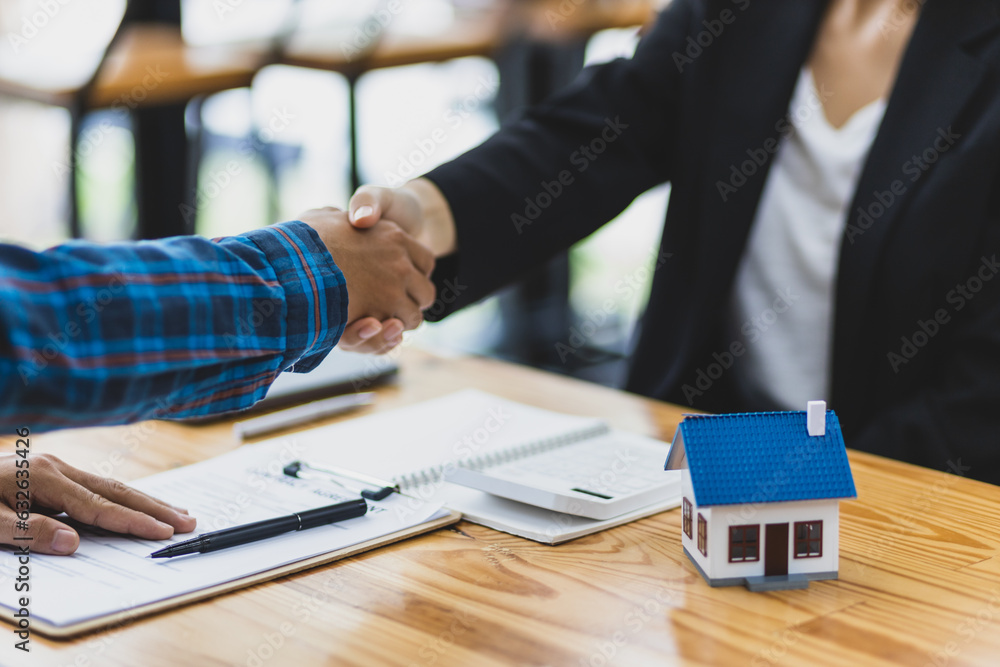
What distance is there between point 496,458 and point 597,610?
308 mm

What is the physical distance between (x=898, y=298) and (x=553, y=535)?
0.70 m

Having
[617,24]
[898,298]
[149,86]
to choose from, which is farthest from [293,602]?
[617,24]

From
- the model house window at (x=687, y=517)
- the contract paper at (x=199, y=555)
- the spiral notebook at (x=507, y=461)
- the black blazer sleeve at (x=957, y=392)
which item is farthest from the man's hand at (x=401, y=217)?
the black blazer sleeve at (x=957, y=392)

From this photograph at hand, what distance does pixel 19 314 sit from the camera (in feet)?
1.98

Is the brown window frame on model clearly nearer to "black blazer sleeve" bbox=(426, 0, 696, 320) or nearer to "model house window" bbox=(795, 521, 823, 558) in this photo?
"model house window" bbox=(795, 521, 823, 558)

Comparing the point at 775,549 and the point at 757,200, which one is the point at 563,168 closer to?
the point at 757,200

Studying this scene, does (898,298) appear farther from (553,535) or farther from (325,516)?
(325,516)

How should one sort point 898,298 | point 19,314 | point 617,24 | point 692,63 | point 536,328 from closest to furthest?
point 19,314 < point 898,298 < point 692,63 < point 617,24 < point 536,328

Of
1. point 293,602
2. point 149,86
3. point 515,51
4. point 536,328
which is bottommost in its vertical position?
point 536,328

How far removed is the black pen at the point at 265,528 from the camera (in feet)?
2.35

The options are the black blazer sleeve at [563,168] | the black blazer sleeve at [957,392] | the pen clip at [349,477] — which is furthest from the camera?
the black blazer sleeve at [563,168]

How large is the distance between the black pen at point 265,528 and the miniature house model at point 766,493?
31 cm

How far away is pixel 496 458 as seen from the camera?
3.08 ft

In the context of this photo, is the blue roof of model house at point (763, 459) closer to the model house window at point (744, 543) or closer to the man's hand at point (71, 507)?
the model house window at point (744, 543)
